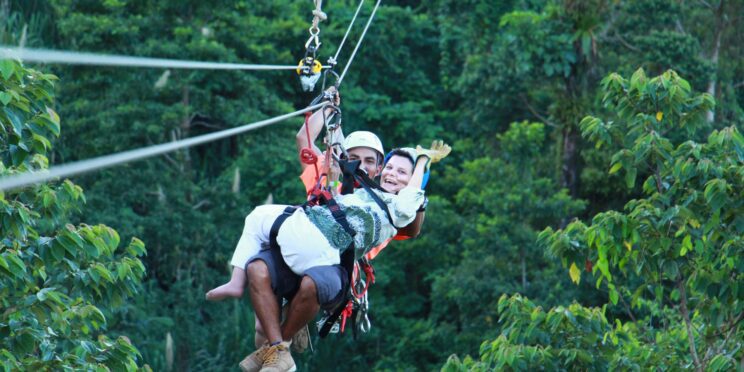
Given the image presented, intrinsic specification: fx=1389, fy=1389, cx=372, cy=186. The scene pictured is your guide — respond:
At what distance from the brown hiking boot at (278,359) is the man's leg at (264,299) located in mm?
30

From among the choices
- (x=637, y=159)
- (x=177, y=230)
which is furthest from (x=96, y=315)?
(x=177, y=230)

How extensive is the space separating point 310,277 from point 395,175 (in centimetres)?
80

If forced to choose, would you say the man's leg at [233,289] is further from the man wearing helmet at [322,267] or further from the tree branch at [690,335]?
the tree branch at [690,335]

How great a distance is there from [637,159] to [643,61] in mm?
7892

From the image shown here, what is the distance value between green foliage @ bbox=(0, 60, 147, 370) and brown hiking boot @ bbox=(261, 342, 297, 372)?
1.91 meters

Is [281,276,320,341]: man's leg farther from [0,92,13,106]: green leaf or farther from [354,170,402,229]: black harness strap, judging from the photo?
[0,92,13,106]: green leaf

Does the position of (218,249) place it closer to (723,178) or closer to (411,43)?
(411,43)

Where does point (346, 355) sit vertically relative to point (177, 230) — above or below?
below

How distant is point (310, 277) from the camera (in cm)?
475

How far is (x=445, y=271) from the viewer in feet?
53.6

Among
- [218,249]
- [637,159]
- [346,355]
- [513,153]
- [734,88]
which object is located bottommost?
[346,355]

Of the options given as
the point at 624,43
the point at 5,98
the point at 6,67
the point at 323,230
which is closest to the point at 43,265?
the point at 5,98

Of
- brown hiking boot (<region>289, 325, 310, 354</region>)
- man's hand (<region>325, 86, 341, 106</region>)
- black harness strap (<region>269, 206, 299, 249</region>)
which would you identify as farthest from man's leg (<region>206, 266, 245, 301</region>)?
man's hand (<region>325, 86, 341, 106</region>)

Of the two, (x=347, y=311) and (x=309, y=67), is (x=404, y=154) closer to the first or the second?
(x=309, y=67)
